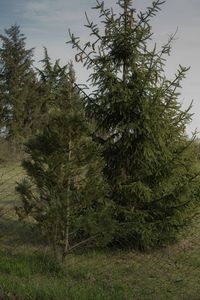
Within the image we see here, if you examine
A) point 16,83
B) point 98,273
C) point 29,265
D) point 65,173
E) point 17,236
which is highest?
point 16,83

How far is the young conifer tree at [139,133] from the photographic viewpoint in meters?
9.95

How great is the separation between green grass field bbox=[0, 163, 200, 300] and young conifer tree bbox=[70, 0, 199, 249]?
0.57 m

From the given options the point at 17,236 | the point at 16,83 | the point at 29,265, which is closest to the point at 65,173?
the point at 29,265

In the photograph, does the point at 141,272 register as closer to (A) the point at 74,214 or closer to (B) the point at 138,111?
(A) the point at 74,214

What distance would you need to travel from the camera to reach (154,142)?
10094mm

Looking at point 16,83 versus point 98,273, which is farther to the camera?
point 16,83

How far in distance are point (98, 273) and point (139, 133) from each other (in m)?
2.95

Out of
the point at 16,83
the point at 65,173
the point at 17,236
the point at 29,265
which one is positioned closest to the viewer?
the point at 29,265

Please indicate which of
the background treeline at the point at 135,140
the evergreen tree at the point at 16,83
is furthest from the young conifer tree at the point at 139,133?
the evergreen tree at the point at 16,83

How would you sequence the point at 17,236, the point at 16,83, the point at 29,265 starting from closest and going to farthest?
the point at 29,265
the point at 17,236
the point at 16,83

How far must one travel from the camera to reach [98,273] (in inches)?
341

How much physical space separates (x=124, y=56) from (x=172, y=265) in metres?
4.44

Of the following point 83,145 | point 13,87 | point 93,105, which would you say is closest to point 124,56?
point 93,105

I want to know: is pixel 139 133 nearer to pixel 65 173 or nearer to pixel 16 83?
pixel 65 173
